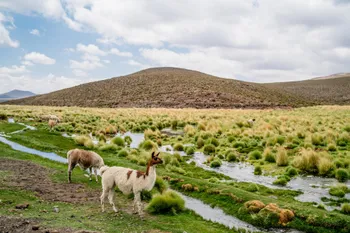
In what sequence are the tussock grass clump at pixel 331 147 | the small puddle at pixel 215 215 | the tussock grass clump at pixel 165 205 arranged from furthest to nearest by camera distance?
the tussock grass clump at pixel 331 147 → the tussock grass clump at pixel 165 205 → the small puddle at pixel 215 215

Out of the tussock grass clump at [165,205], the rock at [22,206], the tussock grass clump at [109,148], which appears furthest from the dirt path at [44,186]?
the tussock grass clump at [109,148]

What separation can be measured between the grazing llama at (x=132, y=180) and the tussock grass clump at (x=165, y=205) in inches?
22.7

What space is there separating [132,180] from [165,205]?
147 cm

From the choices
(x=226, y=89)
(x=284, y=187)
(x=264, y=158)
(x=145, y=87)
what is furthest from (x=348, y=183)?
(x=145, y=87)

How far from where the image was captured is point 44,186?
39.2 feet

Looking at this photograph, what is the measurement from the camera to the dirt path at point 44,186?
10883 millimetres

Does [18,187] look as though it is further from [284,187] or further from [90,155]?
[284,187]

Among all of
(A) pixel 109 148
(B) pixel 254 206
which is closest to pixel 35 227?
(B) pixel 254 206

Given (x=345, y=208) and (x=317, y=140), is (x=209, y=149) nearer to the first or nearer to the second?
(x=317, y=140)

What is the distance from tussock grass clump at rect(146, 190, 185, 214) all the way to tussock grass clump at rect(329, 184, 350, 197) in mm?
6144

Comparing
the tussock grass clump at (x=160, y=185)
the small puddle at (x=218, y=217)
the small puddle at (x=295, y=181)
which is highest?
the tussock grass clump at (x=160, y=185)

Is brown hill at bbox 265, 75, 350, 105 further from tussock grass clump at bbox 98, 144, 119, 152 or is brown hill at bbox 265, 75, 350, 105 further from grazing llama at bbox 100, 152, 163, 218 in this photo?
grazing llama at bbox 100, 152, 163, 218

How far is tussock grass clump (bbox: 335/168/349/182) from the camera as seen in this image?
1427 cm

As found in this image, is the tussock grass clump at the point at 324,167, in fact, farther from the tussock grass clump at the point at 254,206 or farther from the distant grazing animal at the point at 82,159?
the distant grazing animal at the point at 82,159
